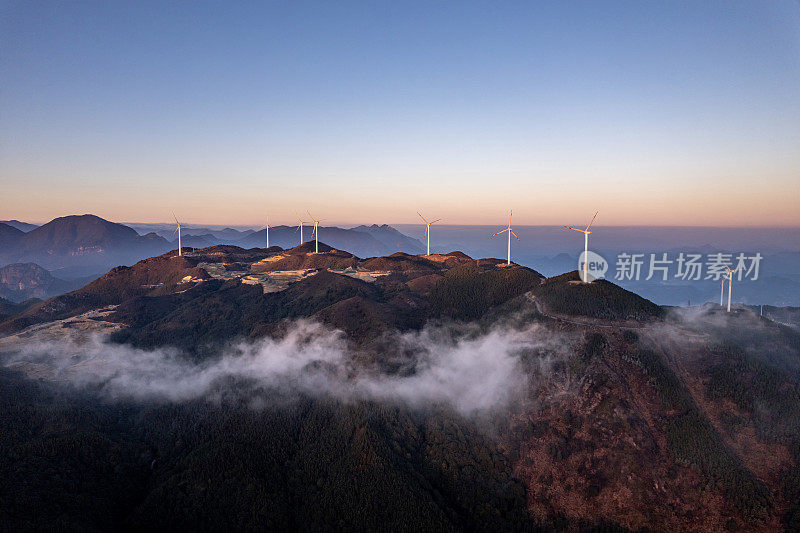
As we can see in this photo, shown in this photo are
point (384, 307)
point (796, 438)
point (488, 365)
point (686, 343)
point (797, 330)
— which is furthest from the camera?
point (384, 307)

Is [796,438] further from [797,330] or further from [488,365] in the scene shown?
[797,330]

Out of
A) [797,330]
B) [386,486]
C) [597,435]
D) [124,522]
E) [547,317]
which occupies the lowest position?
[124,522]

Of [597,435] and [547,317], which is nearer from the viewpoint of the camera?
[597,435]

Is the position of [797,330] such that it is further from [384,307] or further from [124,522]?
[124,522]

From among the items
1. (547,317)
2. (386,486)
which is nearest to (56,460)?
(386,486)

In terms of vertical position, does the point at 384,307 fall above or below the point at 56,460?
above

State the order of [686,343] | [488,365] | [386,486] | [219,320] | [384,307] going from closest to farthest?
1. [386,486]
2. [686,343]
3. [488,365]
4. [384,307]
5. [219,320]
